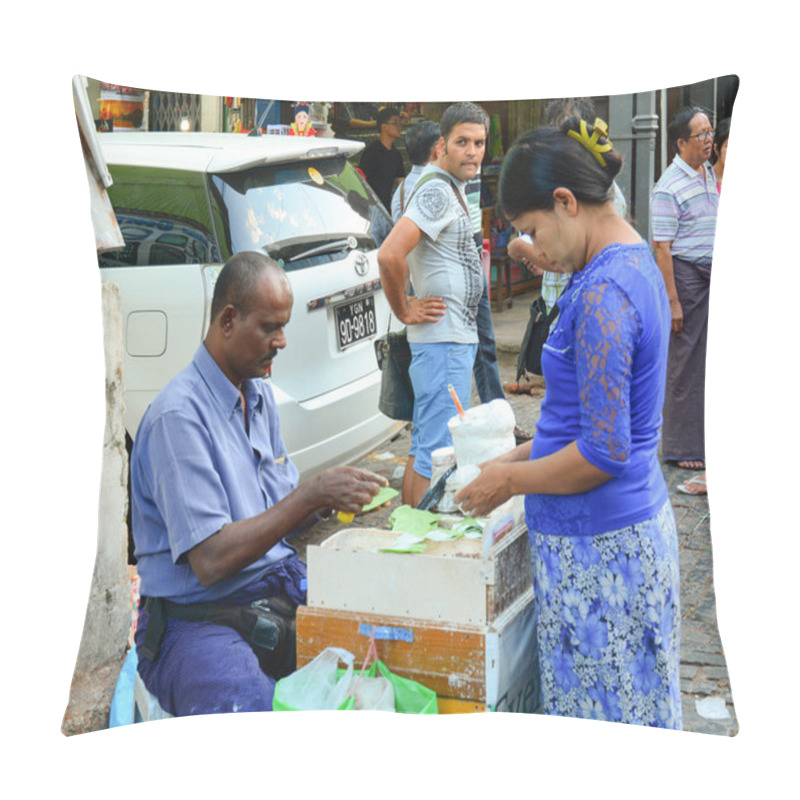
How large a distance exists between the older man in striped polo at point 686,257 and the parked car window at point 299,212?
85 centimetres

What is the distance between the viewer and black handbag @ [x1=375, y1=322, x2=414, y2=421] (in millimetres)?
3598

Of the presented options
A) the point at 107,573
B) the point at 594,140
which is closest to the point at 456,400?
the point at 594,140

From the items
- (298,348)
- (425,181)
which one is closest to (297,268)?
(298,348)

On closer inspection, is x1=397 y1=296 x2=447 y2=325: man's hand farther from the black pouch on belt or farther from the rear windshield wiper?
the black pouch on belt

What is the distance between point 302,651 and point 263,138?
5.16 feet

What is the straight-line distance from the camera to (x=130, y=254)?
3.57m

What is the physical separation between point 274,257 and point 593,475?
1.16 meters

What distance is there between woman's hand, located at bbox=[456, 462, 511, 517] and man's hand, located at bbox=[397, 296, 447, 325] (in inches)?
19.9

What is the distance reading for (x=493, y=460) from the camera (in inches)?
136

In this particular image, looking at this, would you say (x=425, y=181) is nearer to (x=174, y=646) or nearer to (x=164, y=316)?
(x=164, y=316)

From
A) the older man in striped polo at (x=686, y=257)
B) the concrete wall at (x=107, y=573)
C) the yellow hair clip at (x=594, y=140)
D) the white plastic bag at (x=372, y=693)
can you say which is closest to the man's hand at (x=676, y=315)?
the older man in striped polo at (x=686, y=257)

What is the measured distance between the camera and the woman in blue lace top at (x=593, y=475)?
3.09 meters

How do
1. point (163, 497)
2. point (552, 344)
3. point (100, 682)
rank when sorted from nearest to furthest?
point (552, 344), point (163, 497), point (100, 682)

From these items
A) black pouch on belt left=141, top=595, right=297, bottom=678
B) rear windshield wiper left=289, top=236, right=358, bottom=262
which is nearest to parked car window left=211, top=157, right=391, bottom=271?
rear windshield wiper left=289, top=236, right=358, bottom=262
